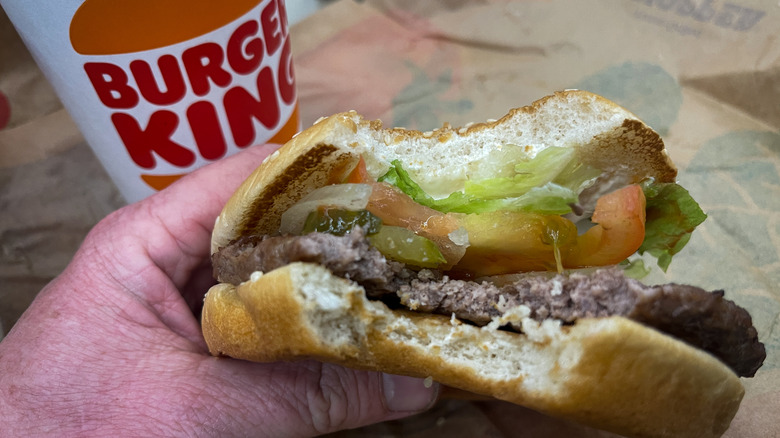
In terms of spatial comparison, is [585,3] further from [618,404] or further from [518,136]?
[618,404]

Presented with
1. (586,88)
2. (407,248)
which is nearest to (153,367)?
(407,248)

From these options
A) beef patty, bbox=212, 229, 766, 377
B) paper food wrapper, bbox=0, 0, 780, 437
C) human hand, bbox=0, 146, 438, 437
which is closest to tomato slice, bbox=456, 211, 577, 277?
beef patty, bbox=212, 229, 766, 377

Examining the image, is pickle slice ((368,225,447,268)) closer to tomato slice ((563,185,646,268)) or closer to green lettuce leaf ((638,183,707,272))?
tomato slice ((563,185,646,268))

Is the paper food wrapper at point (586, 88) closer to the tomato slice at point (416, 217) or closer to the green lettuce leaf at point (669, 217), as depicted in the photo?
the green lettuce leaf at point (669, 217)

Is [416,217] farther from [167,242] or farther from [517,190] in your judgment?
[167,242]

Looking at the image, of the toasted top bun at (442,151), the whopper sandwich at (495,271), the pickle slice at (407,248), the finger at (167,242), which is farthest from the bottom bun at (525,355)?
the finger at (167,242)

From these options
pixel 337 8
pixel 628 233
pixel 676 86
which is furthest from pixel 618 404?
pixel 337 8

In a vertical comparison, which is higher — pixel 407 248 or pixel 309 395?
pixel 407 248
